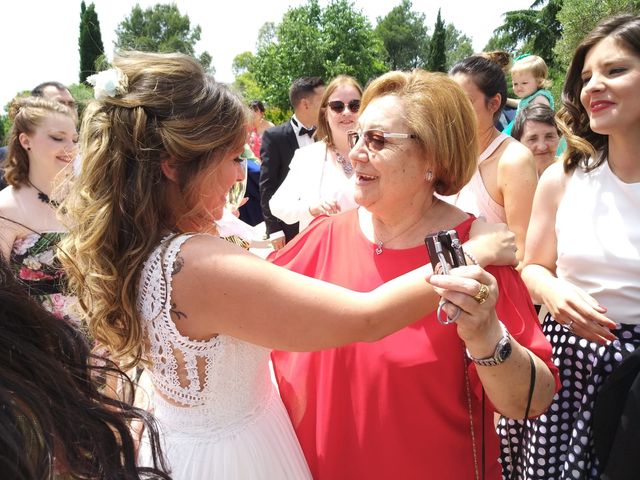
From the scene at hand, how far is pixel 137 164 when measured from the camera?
1488 millimetres

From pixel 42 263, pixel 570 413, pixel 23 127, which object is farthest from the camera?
pixel 23 127

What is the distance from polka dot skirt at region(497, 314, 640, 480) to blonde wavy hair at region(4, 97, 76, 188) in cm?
353

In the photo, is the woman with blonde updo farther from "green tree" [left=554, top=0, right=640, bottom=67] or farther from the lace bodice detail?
"green tree" [left=554, top=0, right=640, bottom=67]

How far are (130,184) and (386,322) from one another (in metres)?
0.80

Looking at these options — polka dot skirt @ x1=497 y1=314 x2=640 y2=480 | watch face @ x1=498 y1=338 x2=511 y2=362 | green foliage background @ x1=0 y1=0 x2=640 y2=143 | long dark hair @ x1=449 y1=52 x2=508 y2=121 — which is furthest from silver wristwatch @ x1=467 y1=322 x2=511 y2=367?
green foliage background @ x1=0 y1=0 x2=640 y2=143

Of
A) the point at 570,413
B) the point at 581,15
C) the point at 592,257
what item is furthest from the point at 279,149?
the point at 581,15

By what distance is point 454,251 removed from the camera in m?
1.35

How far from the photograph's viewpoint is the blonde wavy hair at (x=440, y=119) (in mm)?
1950

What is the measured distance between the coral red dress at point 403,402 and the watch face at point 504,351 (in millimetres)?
223

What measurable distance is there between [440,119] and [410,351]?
82 centimetres

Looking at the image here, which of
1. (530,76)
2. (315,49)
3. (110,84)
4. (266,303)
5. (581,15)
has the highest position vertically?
(581,15)

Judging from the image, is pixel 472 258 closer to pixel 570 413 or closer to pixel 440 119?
pixel 440 119

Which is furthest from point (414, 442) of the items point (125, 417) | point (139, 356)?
point (125, 417)

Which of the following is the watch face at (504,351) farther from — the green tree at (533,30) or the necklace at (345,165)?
the green tree at (533,30)
